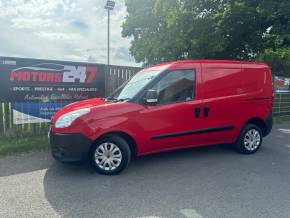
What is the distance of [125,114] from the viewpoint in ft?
13.8

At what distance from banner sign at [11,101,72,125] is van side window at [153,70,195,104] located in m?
3.84

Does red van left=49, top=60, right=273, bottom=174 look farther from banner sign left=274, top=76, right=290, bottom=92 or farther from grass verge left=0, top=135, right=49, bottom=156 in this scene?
banner sign left=274, top=76, right=290, bottom=92

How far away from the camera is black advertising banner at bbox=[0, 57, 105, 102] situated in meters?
6.62

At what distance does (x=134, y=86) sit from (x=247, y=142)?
110 inches

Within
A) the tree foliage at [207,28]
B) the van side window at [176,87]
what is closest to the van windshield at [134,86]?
the van side window at [176,87]

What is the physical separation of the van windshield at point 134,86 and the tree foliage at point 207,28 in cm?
676

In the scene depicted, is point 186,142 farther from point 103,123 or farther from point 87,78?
point 87,78

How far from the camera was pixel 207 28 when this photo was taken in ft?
37.0

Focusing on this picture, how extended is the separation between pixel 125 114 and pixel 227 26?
398 inches

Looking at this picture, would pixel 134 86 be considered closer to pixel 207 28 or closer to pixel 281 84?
pixel 207 28

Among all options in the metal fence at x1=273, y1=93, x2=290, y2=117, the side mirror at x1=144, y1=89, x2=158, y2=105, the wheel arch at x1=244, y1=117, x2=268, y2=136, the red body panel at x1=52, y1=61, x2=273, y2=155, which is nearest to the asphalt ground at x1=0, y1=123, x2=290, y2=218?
the red body panel at x1=52, y1=61, x2=273, y2=155

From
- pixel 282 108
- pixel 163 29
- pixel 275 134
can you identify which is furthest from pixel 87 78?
pixel 282 108

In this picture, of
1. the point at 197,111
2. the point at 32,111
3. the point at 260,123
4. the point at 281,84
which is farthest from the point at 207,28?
the point at 32,111

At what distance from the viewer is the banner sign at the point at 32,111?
6.65 meters
